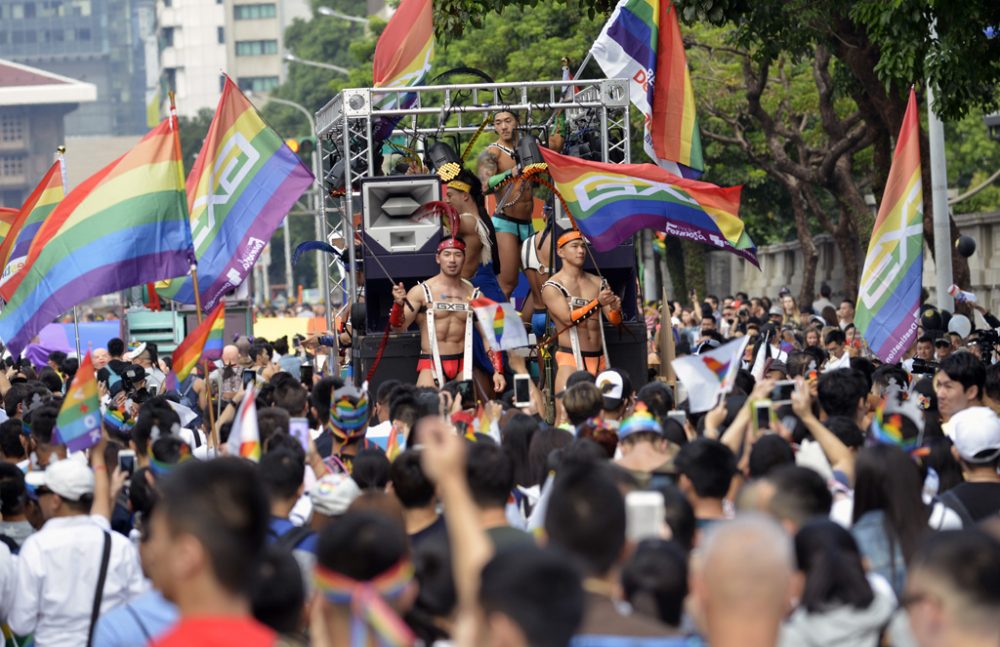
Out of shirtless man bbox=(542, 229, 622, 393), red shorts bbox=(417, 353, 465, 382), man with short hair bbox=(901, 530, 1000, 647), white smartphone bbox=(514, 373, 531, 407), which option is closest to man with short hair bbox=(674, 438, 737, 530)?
man with short hair bbox=(901, 530, 1000, 647)

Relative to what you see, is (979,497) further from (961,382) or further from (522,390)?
(522,390)

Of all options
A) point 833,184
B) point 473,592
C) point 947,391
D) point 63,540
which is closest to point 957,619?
point 473,592

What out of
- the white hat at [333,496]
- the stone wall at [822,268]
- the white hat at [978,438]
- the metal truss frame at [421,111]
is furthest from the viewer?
the stone wall at [822,268]

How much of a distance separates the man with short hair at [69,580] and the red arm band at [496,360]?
7804 mm

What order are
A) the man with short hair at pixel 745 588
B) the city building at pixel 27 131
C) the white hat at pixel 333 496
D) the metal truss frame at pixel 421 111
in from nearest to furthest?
the man with short hair at pixel 745 588
the white hat at pixel 333 496
the metal truss frame at pixel 421 111
the city building at pixel 27 131

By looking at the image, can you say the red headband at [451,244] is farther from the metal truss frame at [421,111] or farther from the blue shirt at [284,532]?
the blue shirt at [284,532]

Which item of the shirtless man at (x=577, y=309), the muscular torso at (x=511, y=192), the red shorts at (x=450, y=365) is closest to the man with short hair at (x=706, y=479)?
the shirtless man at (x=577, y=309)

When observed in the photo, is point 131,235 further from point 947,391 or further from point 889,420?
point 889,420

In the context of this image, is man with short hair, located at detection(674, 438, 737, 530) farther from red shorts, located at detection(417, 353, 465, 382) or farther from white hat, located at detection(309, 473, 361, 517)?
red shorts, located at detection(417, 353, 465, 382)

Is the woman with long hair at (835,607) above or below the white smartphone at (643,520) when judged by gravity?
below

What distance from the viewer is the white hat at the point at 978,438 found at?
7102mm

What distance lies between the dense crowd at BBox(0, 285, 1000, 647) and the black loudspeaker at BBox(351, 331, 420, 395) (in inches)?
193

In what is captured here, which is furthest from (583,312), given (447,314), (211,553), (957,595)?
(211,553)

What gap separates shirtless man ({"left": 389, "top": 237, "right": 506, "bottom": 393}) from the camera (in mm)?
14375
